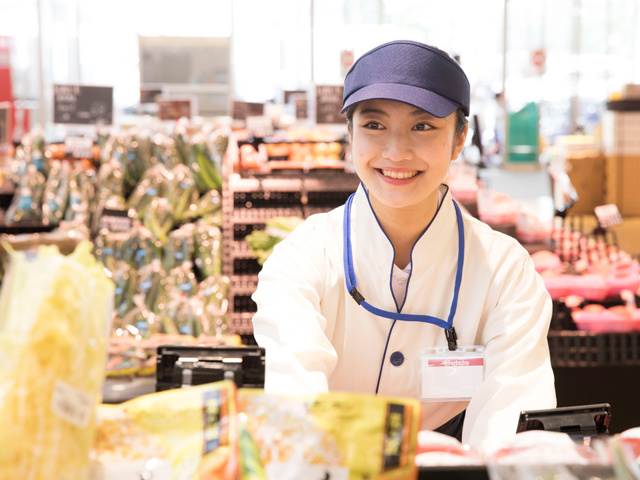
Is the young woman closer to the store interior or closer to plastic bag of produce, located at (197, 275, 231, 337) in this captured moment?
the store interior

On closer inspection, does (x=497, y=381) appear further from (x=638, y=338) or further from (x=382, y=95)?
(x=638, y=338)

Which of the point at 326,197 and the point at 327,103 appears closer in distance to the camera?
the point at 326,197

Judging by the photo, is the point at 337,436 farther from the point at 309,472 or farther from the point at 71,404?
the point at 71,404

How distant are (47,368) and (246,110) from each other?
4.91m

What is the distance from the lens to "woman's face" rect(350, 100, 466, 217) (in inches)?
64.3

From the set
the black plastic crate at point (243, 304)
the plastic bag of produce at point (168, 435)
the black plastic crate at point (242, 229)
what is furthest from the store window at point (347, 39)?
the plastic bag of produce at point (168, 435)

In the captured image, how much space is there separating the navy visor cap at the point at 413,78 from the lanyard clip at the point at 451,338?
496 mm

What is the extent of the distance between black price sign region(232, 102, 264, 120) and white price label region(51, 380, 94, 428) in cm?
482

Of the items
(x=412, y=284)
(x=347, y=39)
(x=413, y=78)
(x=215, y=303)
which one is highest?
(x=347, y=39)

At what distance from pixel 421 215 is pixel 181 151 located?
2797 millimetres

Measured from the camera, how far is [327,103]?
17.4ft

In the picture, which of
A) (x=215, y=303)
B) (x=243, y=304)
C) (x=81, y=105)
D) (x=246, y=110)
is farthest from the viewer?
(x=246, y=110)

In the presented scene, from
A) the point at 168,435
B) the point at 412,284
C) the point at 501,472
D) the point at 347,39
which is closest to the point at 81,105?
the point at 412,284

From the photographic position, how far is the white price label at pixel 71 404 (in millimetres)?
771
